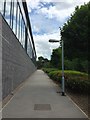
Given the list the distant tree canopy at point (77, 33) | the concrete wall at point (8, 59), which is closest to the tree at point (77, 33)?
the distant tree canopy at point (77, 33)

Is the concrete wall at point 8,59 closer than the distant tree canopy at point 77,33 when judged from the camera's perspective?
Yes

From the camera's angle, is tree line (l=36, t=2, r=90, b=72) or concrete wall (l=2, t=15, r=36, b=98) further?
tree line (l=36, t=2, r=90, b=72)

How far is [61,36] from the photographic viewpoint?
24.9 m

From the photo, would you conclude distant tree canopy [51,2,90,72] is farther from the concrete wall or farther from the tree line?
the concrete wall

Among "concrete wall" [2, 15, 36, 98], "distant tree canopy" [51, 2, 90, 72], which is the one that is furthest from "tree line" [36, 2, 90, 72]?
"concrete wall" [2, 15, 36, 98]

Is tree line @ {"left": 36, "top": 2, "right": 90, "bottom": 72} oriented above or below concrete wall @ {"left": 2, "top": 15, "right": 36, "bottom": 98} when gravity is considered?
above

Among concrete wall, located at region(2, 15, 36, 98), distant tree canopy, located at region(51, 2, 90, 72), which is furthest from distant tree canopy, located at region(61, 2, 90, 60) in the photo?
concrete wall, located at region(2, 15, 36, 98)

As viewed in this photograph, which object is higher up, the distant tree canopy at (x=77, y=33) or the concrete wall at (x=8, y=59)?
the distant tree canopy at (x=77, y=33)

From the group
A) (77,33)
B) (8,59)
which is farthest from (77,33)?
(8,59)

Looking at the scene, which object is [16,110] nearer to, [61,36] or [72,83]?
[72,83]

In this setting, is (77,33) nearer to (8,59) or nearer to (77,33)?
(77,33)

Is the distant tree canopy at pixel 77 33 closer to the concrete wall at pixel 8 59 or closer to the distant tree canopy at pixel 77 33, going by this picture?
the distant tree canopy at pixel 77 33

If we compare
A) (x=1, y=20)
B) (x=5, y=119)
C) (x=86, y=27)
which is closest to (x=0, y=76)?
(x=1, y=20)

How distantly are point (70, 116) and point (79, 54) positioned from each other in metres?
12.9
